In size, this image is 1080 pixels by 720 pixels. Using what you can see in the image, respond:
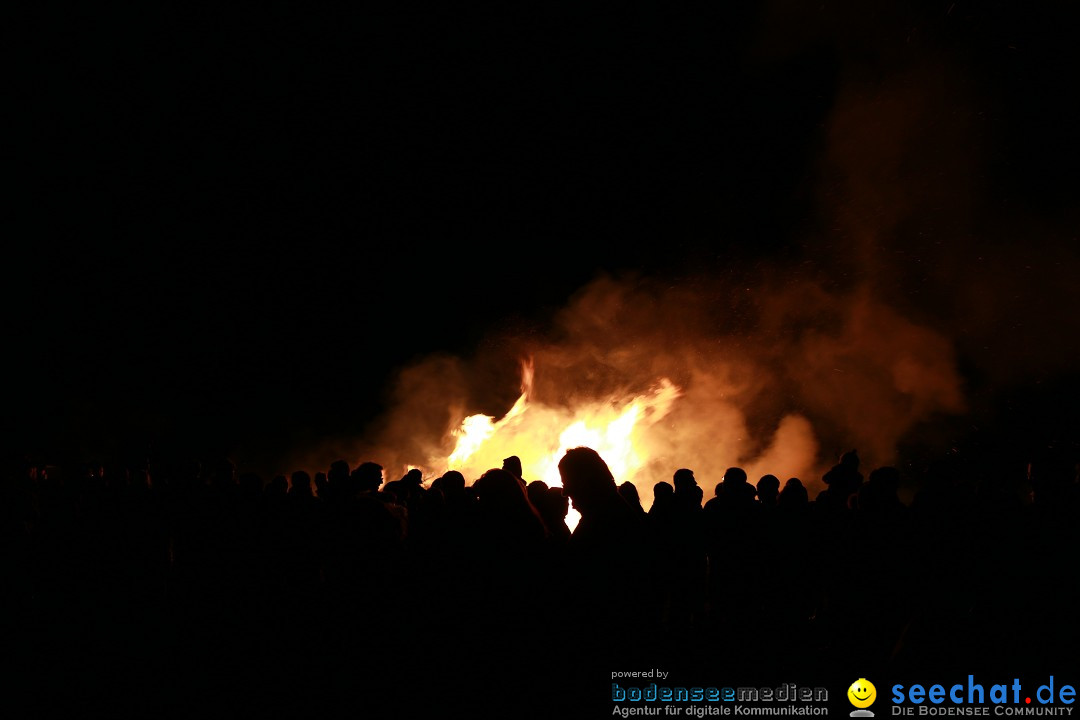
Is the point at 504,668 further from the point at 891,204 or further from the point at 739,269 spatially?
the point at 891,204

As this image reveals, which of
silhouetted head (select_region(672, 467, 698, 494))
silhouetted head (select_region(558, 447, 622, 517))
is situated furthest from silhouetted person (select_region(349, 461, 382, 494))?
silhouetted head (select_region(672, 467, 698, 494))

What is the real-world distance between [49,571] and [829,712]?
6.38 metres

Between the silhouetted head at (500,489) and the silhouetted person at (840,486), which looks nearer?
the silhouetted head at (500,489)

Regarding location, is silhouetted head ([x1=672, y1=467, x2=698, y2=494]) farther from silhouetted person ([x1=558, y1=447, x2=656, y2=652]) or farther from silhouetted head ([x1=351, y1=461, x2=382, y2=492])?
silhouetted head ([x1=351, y1=461, x2=382, y2=492])

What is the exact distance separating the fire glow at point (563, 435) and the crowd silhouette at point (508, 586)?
572 cm

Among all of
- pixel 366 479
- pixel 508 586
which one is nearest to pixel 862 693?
pixel 508 586

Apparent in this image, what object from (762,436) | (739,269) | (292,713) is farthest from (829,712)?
(739,269)

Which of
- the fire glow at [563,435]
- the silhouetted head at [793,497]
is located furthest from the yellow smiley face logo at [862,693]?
the fire glow at [563,435]

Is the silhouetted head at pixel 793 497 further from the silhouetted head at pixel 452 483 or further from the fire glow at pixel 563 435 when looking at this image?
the fire glow at pixel 563 435

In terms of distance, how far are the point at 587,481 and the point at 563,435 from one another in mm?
8612

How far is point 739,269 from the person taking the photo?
1454 centimetres

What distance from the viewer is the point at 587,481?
312 cm

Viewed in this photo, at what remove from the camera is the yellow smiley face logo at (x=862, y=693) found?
159 inches

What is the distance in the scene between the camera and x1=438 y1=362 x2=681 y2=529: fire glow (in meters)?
11.4
